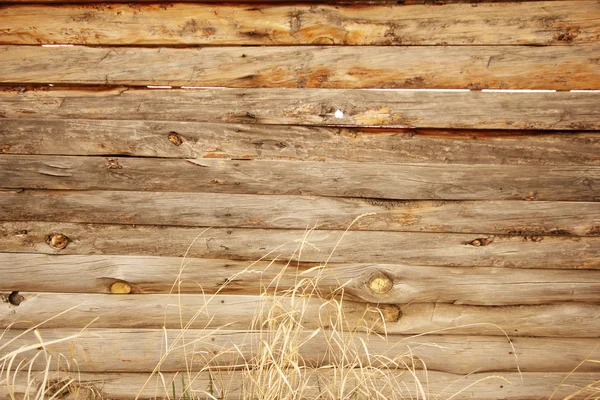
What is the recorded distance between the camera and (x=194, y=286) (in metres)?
1.95

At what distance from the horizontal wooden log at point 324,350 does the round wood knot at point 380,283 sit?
232mm

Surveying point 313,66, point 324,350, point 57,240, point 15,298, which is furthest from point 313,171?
point 15,298

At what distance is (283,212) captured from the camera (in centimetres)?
188

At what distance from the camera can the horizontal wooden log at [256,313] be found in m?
1.94

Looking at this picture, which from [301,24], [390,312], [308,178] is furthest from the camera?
→ [390,312]

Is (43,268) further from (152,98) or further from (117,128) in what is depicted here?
(152,98)

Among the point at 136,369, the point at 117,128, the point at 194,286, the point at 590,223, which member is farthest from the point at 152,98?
the point at 590,223

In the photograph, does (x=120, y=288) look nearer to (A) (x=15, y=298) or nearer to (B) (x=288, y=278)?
(A) (x=15, y=298)

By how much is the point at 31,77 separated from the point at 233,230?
109 cm

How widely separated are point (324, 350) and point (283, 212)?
0.69 metres

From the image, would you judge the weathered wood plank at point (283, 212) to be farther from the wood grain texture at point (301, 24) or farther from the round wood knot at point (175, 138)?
the wood grain texture at point (301, 24)

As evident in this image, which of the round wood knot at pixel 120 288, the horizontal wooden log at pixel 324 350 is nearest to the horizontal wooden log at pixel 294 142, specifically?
the round wood knot at pixel 120 288

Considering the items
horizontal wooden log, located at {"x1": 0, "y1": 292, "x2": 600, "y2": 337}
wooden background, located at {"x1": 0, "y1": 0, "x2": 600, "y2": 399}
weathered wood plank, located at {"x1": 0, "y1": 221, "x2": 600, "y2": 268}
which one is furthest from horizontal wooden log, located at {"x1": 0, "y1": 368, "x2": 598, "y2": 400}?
weathered wood plank, located at {"x1": 0, "y1": 221, "x2": 600, "y2": 268}

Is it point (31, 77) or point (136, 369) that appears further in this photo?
point (136, 369)
